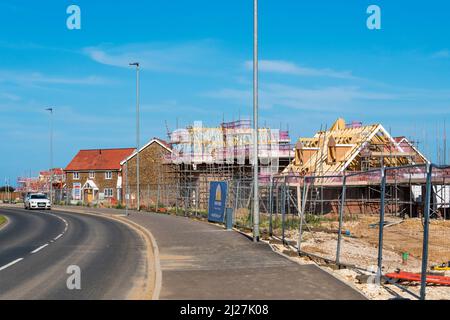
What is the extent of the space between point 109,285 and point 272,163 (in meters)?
43.2

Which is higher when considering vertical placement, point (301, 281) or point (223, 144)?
point (223, 144)

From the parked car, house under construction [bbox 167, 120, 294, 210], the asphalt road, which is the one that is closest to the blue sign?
the asphalt road

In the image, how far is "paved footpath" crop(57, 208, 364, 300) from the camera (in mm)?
11094

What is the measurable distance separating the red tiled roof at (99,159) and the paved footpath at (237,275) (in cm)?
6180

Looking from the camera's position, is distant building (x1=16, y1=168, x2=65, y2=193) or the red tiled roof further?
distant building (x1=16, y1=168, x2=65, y2=193)

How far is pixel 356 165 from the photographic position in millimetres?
45719

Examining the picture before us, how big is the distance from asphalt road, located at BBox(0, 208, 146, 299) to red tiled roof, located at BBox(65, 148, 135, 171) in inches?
2094

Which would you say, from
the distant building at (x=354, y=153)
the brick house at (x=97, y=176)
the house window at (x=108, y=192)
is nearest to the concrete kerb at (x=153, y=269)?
the distant building at (x=354, y=153)

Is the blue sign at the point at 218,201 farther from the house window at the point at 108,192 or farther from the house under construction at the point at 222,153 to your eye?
the house window at the point at 108,192

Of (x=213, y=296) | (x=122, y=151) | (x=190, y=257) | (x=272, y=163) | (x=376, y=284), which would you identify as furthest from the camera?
(x=122, y=151)

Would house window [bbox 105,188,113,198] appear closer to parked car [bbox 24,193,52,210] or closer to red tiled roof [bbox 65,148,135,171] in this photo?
red tiled roof [bbox 65,148,135,171]
